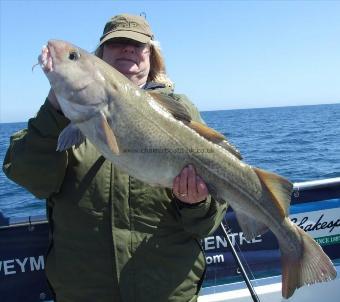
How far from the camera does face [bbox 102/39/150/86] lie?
324 centimetres

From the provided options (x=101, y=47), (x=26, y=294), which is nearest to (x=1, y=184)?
(x=26, y=294)

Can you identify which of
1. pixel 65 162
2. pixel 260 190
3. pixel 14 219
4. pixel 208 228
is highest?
pixel 65 162

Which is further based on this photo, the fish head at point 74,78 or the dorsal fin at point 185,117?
the dorsal fin at point 185,117

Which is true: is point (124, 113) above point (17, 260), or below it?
above

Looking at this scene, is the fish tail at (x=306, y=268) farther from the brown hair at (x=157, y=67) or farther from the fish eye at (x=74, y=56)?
the fish eye at (x=74, y=56)

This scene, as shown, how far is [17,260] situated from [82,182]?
1399mm

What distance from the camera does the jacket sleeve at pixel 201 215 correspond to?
9.65 ft

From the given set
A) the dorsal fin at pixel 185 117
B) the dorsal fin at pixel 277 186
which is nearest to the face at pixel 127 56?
the dorsal fin at pixel 185 117

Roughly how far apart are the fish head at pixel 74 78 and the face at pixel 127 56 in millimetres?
427

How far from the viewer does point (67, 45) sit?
2.79m

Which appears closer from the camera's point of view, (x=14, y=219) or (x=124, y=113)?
(x=124, y=113)

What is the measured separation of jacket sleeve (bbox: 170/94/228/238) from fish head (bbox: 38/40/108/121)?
757mm

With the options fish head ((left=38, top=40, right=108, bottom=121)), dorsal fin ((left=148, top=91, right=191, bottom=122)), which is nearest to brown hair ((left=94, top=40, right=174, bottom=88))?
dorsal fin ((left=148, top=91, right=191, bottom=122))

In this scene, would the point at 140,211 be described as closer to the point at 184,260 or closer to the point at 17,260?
the point at 184,260
